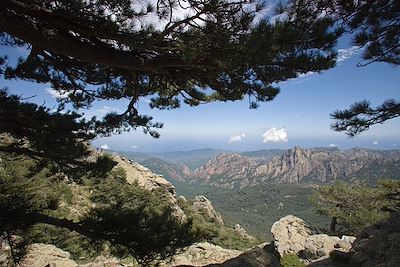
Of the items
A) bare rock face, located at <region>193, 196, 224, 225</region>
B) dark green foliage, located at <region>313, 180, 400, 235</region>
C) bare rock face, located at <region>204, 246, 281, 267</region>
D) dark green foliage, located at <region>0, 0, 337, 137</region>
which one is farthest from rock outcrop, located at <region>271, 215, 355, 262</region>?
bare rock face, located at <region>193, 196, 224, 225</region>

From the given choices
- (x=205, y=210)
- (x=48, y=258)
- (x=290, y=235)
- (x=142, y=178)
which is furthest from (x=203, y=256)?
(x=205, y=210)

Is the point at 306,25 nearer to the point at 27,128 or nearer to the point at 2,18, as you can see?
the point at 2,18

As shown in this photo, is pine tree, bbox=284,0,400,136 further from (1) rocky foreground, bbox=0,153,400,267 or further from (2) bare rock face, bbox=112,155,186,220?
(2) bare rock face, bbox=112,155,186,220

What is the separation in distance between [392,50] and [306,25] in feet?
12.7

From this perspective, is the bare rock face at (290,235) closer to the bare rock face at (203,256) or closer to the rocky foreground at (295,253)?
the rocky foreground at (295,253)

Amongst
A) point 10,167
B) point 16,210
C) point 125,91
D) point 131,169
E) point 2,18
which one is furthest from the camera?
point 131,169

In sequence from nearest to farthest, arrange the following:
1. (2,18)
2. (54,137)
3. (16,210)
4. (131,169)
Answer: (2,18) → (16,210) → (54,137) → (131,169)

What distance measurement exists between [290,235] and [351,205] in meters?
5.05

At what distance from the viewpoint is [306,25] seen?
→ 12.7ft

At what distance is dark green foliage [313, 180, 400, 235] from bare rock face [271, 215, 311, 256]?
225 centimetres

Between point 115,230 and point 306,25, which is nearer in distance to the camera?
point 306,25

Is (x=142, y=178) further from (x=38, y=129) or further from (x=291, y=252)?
(x=38, y=129)

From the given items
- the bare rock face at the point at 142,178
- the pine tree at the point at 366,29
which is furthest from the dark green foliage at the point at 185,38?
the bare rock face at the point at 142,178

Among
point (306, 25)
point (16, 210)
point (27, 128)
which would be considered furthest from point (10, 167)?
point (306, 25)
